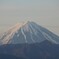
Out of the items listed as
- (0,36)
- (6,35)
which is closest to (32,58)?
(0,36)

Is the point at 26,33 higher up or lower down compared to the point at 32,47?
higher up

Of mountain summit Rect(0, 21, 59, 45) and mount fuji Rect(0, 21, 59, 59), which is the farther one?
mountain summit Rect(0, 21, 59, 45)

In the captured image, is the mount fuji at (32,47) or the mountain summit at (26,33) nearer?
the mount fuji at (32,47)

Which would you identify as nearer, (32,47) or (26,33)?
(32,47)

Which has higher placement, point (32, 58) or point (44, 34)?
point (44, 34)

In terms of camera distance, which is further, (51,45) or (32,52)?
(51,45)

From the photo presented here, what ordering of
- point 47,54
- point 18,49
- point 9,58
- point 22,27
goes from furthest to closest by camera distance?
point 22,27
point 18,49
point 47,54
point 9,58

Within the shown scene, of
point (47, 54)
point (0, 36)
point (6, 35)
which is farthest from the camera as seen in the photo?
point (6, 35)

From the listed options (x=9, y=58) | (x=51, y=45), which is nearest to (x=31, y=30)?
(x=51, y=45)

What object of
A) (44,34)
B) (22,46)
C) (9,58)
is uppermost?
(44,34)

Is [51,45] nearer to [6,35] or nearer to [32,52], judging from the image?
[32,52]
